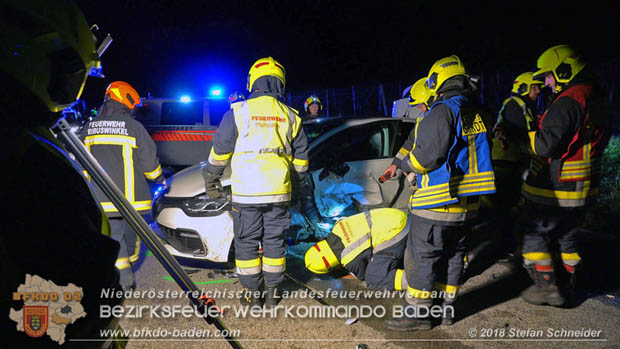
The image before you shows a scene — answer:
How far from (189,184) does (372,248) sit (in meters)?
1.95

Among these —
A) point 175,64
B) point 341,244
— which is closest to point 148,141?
point 341,244

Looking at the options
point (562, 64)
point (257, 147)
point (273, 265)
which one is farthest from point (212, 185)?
point (562, 64)

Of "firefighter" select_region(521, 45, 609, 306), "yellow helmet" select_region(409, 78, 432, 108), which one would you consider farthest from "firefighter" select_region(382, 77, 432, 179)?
"firefighter" select_region(521, 45, 609, 306)

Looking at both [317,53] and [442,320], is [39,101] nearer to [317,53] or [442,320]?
[442,320]

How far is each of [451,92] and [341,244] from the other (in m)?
1.59

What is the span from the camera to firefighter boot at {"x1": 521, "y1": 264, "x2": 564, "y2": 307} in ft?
9.05

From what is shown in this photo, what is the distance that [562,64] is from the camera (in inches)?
107

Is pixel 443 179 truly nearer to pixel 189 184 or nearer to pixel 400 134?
pixel 400 134

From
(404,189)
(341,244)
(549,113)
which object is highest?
(549,113)

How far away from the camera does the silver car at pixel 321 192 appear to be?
304 cm

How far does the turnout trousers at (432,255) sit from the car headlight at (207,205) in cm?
174

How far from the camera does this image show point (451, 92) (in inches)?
95.6

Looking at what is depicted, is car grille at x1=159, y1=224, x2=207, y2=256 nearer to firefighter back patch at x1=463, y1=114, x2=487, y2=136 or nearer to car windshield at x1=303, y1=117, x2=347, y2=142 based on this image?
car windshield at x1=303, y1=117, x2=347, y2=142

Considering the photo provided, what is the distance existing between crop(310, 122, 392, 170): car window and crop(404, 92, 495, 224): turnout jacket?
1485 mm
